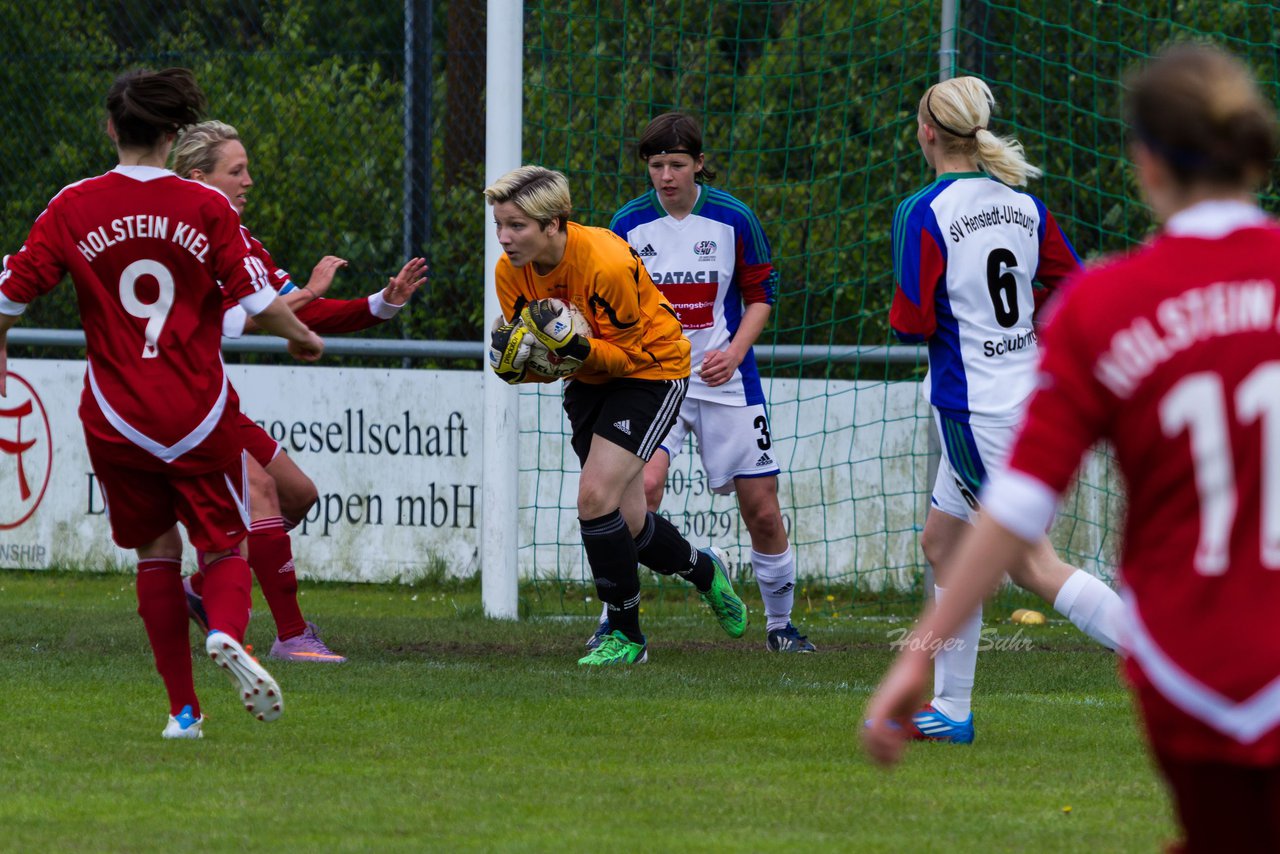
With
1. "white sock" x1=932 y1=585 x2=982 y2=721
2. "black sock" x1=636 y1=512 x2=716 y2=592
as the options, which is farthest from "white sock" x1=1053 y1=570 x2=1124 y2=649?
"black sock" x1=636 y1=512 x2=716 y2=592

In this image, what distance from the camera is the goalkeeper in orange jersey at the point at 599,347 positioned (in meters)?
6.48

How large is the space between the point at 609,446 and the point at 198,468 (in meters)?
2.04

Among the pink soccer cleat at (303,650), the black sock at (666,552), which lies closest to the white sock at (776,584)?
the black sock at (666,552)

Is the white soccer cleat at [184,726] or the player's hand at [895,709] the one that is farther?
the white soccer cleat at [184,726]

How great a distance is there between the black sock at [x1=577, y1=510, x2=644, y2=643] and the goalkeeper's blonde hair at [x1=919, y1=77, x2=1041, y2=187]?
223 centimetres

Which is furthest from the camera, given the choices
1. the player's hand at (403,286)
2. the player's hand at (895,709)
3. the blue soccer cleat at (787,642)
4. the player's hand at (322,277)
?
the blue soccer cleat at (787,642)

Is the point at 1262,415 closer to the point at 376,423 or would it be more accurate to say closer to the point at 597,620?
the point at 597,620

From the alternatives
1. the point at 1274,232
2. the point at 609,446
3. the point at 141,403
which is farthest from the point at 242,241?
the point at 1274,232

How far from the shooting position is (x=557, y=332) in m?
6.39

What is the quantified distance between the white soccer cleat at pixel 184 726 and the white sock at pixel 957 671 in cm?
213

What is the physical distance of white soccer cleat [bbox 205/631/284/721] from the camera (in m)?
4.64

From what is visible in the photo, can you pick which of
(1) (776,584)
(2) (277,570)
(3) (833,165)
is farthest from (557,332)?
(3) (833,165)

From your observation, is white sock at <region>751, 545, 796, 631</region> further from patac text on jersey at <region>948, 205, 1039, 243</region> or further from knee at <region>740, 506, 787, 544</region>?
patac text on jersey at <region>948, 205, 1039, 243</region>

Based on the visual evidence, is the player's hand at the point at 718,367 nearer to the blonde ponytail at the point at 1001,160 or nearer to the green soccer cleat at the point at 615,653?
the green soccer cleat at the point at 615,653
